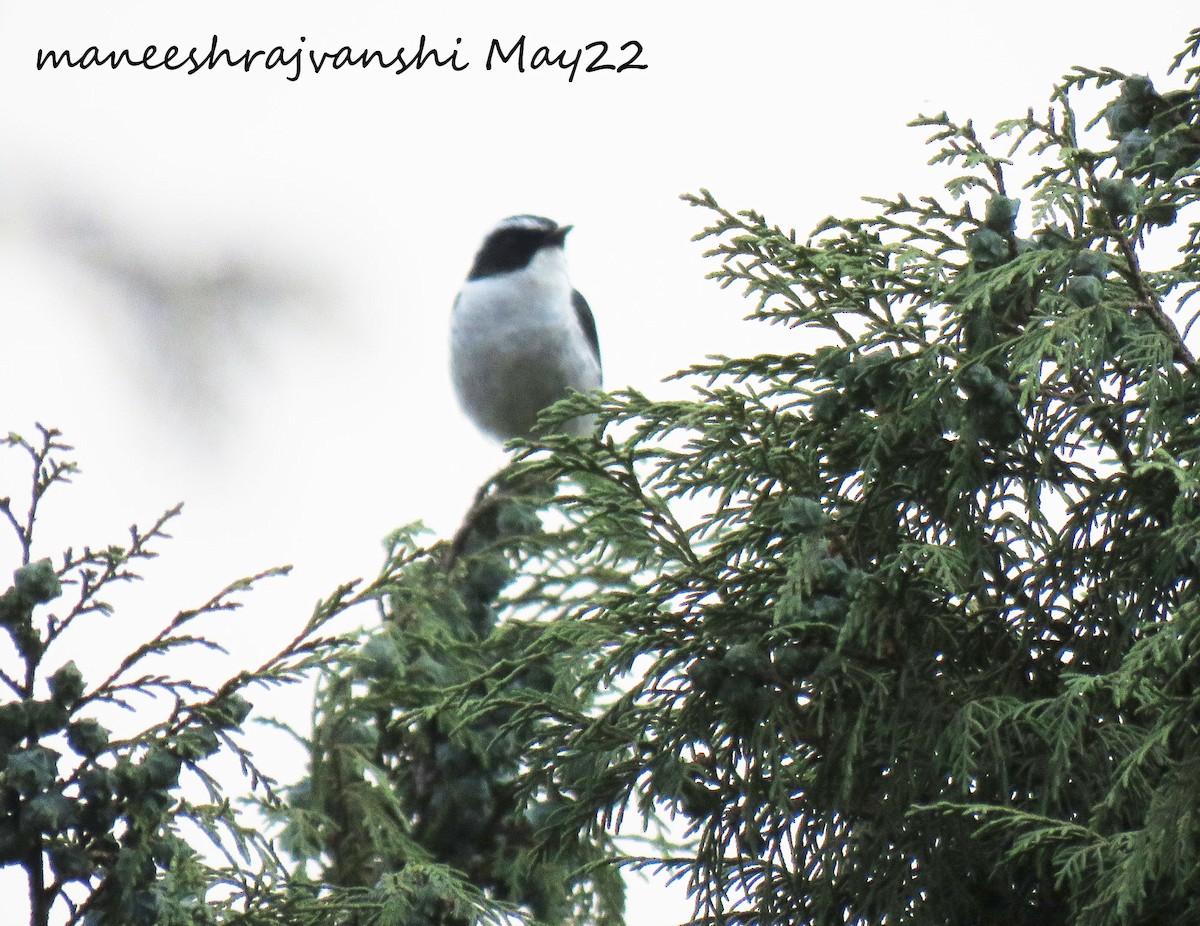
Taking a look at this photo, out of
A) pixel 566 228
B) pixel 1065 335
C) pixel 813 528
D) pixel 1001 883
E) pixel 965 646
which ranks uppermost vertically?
pixel 566 228

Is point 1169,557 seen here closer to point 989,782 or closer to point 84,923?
point 989,782

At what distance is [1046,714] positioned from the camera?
1746 mm

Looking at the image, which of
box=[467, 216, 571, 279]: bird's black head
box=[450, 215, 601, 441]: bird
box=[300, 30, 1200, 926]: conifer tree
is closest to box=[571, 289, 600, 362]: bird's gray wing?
box=[450, 215, 601, 441]: bird

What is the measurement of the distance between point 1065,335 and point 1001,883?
66cm

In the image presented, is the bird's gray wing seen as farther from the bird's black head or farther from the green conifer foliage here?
the green conifer foliage

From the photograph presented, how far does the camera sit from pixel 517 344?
5.78 metres

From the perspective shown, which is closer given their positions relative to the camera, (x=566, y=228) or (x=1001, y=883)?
(x=1001, y=883)

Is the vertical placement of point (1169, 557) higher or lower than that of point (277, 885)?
higher

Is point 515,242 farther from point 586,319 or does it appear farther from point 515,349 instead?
point 515,349

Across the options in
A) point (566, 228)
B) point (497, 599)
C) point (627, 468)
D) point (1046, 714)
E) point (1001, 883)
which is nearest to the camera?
point (1046, 714)

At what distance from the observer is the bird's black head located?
6.21m

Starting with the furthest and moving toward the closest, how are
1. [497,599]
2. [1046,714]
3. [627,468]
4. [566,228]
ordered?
1. [566,228]
2. [497,599]
3. [627,468]
4. [1046,714]

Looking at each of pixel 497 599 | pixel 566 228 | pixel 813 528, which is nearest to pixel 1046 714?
pixel 813 528

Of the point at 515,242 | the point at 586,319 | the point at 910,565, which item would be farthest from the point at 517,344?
the point at 910,565
